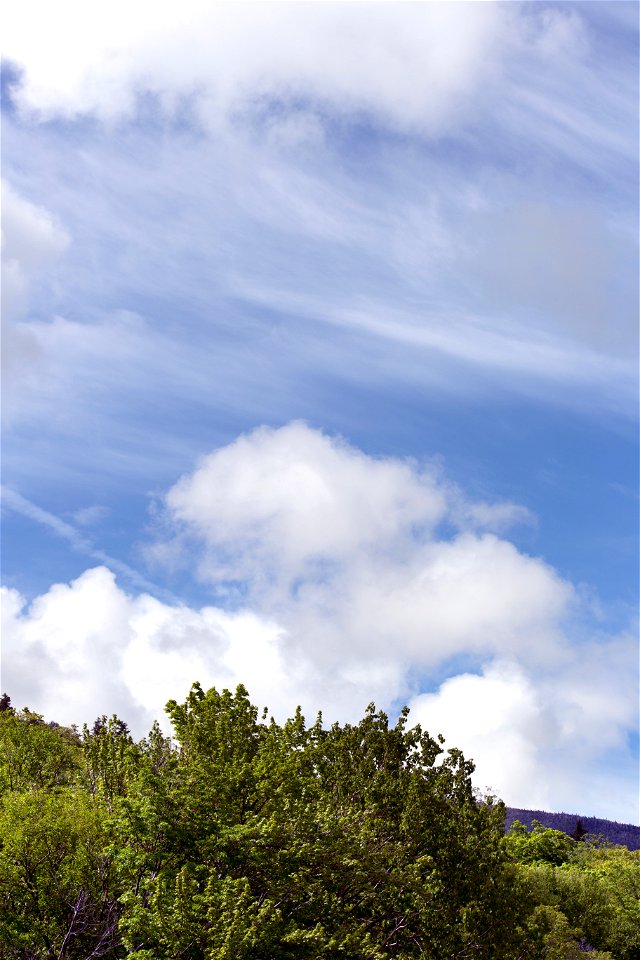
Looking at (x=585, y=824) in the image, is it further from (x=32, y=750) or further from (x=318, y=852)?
(x=318, y=852)

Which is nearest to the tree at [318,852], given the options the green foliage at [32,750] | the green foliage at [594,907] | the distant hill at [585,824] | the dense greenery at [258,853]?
the dense greenery at [258,853]

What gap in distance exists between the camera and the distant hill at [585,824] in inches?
5925

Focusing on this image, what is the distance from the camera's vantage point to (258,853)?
23.1 meters

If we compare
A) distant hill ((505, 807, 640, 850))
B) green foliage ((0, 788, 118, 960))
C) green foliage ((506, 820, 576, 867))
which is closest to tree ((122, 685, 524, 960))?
green foliage ((0, 788, 118, 960))

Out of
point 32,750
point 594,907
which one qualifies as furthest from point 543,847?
point 32,750

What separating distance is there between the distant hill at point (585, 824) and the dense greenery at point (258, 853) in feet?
428

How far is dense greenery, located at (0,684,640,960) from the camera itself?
71.6ft

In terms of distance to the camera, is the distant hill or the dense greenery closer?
the dense greenery

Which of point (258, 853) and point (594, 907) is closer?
point (258, 853)

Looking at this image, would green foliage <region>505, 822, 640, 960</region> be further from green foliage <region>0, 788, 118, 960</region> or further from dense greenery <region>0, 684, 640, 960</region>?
green foliage <region>0, 788, 118, 960</region>

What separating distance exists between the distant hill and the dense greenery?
428ft

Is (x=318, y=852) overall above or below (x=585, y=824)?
below

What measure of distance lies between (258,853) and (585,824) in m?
151

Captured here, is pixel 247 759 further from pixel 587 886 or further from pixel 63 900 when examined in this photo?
pixel 587 886
